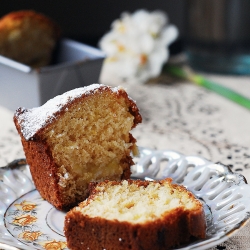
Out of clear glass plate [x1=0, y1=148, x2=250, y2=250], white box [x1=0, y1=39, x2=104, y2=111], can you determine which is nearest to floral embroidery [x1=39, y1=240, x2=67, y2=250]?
clear glass plate [x1=0, y1=148, x2=250, y2=250]

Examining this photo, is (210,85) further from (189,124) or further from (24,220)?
(24,220)

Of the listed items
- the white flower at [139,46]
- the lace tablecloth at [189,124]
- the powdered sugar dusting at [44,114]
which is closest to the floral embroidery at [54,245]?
the powdered sugar dusting at [44,114]

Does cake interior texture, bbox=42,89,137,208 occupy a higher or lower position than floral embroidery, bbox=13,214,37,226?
→ higher

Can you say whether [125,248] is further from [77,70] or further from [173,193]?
[77,70]

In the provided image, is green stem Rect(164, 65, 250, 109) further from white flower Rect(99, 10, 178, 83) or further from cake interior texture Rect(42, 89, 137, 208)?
cake interior texture Rect(42, 89, 137, 208)

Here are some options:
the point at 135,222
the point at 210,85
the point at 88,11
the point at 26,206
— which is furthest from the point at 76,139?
the point at 88,11

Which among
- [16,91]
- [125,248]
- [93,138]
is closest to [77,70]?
[16,91]
